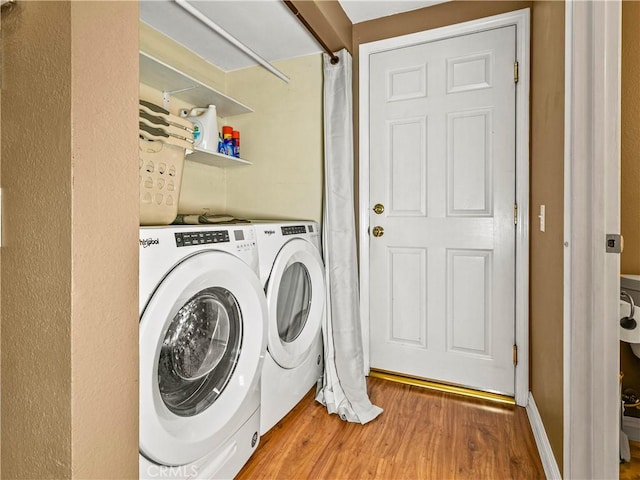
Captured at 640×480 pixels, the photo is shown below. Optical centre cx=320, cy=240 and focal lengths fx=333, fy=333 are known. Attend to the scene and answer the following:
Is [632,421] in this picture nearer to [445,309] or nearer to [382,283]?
[445,309]

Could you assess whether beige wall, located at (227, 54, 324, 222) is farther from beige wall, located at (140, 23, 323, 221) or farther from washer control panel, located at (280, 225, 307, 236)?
washer control panel, located at (280, 225, 307, 236)

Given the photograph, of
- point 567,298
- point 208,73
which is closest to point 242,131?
point 208,73

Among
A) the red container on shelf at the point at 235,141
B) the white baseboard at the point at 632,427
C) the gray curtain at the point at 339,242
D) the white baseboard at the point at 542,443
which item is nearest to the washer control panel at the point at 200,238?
the gray curtain at the point at 339,242

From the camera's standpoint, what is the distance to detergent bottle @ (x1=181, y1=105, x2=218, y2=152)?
6.27ft

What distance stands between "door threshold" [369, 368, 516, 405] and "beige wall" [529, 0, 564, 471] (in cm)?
19

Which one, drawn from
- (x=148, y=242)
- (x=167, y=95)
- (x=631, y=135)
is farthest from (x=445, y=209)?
(x=167, y=95)

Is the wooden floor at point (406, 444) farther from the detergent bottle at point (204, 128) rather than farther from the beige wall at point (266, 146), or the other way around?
the detergent bottle at point (204, 128)

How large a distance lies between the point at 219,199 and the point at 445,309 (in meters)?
1.70

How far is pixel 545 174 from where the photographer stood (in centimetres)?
143

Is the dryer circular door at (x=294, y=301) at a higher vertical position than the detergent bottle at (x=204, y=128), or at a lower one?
lower

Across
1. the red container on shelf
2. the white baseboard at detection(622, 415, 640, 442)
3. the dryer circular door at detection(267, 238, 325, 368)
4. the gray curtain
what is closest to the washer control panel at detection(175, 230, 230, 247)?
the dryer circular door at detection(267, 238, 325, 368)

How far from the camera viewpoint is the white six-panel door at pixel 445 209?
184 centimetres

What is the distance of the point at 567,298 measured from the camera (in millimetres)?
1074

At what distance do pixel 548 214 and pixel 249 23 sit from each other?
6.04 ft
